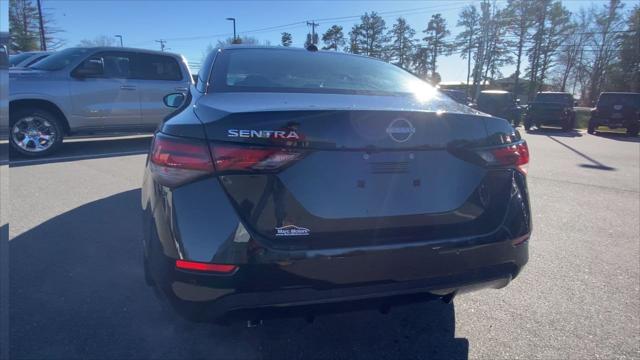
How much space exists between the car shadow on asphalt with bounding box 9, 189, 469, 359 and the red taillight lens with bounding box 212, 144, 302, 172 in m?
0.73

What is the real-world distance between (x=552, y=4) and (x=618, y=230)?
4998 cm

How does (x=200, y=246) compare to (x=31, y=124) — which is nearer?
(x=200, y=246)

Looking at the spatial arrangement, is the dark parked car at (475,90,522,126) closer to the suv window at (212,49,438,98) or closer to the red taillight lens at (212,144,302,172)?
the suv window at (212,49,438,98)

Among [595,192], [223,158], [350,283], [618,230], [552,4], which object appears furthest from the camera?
[552,4]

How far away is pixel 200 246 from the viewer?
1.57 metres

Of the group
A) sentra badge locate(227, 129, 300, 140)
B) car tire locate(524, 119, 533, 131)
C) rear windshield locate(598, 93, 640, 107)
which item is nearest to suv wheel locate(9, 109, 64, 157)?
sentra badge locate(227, 129, 300, 140)

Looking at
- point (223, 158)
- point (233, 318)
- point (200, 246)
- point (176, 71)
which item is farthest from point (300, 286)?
point (176, 71)

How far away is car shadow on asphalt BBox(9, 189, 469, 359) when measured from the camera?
2160 millimetres

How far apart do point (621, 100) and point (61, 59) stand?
2059 cm

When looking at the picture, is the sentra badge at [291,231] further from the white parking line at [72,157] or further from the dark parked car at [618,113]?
the dark parked car at [618,113]

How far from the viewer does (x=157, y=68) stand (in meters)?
8.77

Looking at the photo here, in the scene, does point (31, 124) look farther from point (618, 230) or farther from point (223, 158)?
point (618, 230)

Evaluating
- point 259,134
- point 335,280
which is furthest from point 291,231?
point 259,134

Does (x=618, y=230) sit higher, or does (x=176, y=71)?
(x=176, y=71)
